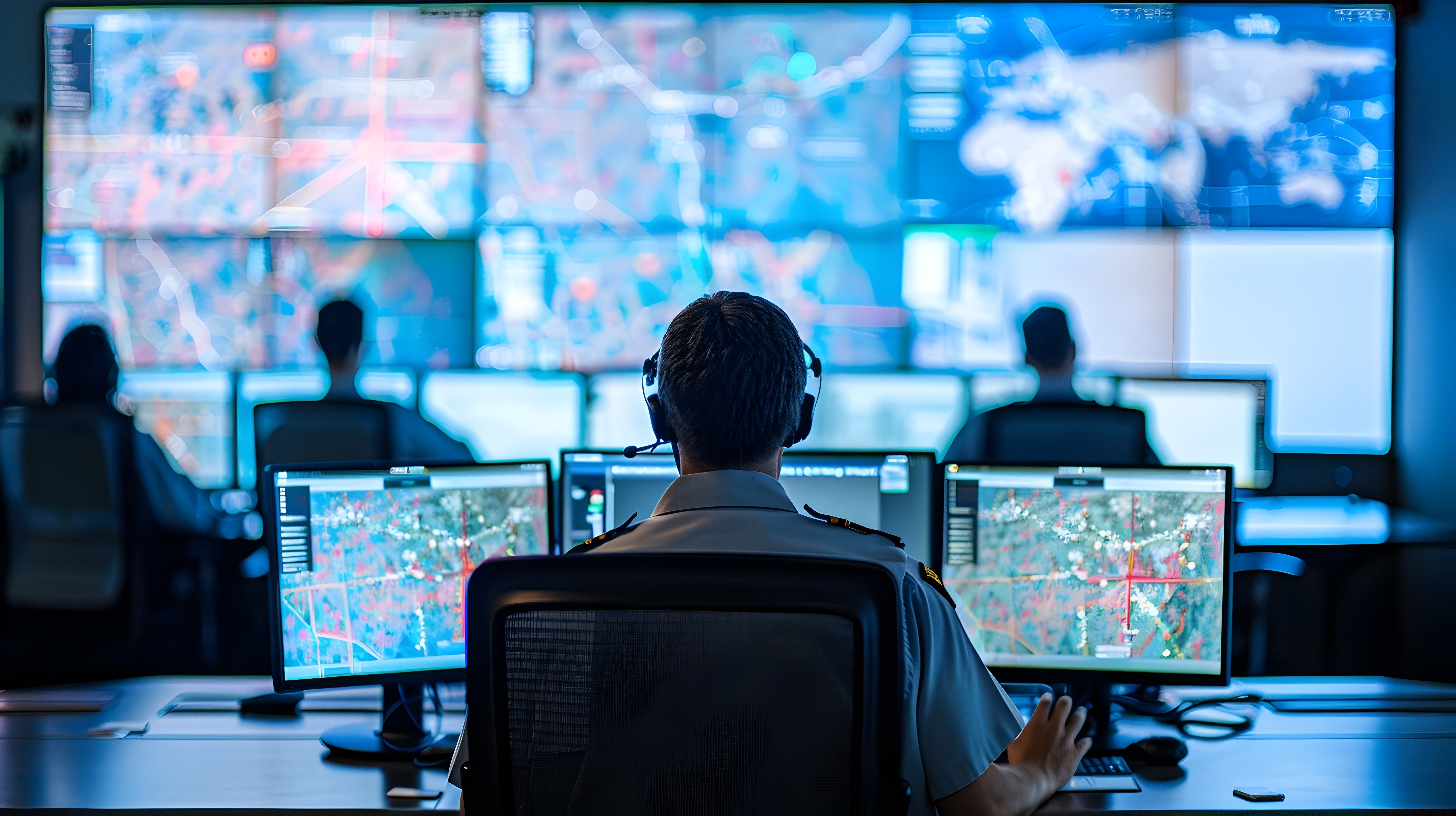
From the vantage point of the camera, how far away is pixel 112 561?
2.72m

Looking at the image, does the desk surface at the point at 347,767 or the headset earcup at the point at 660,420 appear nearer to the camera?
the headset earcup at the point at 660,420

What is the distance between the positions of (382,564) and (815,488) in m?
0.71

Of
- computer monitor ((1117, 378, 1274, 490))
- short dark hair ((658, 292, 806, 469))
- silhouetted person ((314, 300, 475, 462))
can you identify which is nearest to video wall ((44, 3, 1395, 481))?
computer monitor ((1117, 378, 1274, 490))

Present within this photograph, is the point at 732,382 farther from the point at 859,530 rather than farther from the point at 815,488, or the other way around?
the point at 815,488

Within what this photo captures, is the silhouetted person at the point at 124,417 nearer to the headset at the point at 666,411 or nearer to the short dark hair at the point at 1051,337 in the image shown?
the headset at the point at 666,411

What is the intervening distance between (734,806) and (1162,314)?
3.38m

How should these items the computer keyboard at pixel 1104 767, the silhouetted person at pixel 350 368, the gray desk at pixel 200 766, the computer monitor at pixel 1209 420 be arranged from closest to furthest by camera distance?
the gray desk at pixel 200 766 → the computer keyboard at pixel 1104 767 → the silhouetted person at pixel 350 368 → the computer monitor at pixel 1209 420

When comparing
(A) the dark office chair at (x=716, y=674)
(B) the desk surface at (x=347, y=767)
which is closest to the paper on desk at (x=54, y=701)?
(B) the desk surface at (x=347, y=767)

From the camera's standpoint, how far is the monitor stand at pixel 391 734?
4.73ft

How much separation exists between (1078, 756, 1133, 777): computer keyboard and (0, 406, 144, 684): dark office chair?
253 cm

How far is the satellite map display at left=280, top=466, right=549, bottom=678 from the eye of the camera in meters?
A: 1.45

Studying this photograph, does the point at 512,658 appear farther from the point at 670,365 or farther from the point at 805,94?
the point at 805,94

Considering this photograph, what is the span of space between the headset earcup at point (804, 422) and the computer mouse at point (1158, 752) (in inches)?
28.8

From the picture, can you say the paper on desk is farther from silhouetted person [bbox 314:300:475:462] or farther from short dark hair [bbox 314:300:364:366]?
short dark hair [bbox 314:300:364:366]
